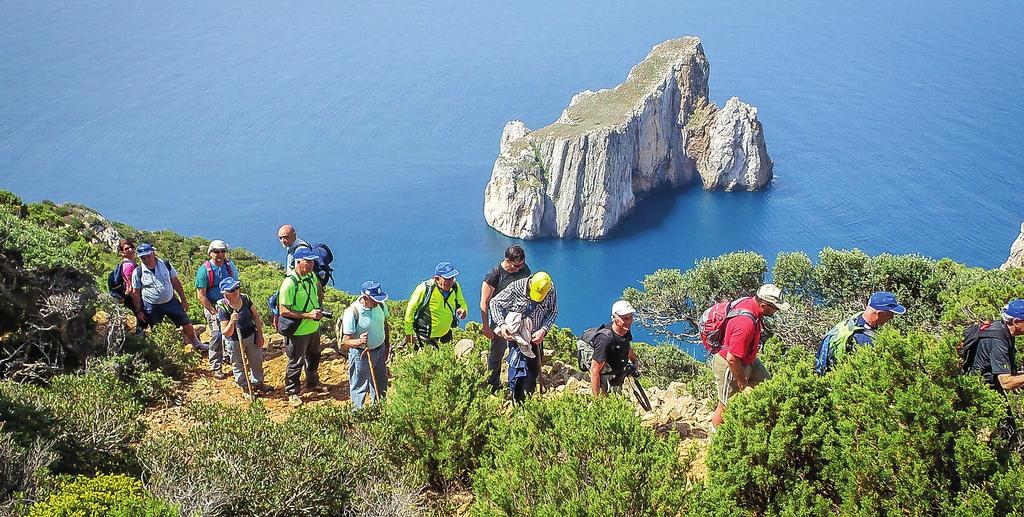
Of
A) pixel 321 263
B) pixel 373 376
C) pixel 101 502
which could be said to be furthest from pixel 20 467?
pixel 321 263

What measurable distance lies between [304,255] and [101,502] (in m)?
4.26

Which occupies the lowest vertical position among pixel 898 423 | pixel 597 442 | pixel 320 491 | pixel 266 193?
pixel 266 193

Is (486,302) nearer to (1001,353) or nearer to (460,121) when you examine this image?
(1001,353)

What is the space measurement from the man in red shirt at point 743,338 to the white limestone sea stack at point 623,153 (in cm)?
6036

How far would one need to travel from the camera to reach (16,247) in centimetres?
902

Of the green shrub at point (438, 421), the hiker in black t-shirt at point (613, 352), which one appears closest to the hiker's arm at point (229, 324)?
the green shrub at point (438, 421)

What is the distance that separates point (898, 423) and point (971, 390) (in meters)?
0.54

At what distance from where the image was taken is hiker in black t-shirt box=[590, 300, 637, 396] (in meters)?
7.46

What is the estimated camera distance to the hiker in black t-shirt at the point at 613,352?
7.46 meters

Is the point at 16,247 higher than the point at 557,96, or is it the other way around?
the point at 16,247

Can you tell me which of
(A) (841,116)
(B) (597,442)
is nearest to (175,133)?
(A) (841,116)

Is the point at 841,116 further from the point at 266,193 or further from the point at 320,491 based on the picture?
the point at 320,491

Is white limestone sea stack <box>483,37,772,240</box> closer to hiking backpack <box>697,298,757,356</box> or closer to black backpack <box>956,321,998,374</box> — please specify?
hiking backpack <box>697,298,757,356</box>

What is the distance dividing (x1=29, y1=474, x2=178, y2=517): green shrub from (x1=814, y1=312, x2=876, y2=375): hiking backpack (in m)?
5.75
